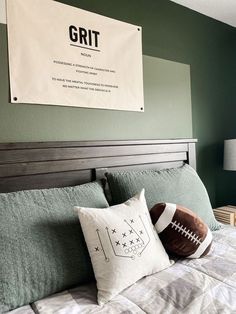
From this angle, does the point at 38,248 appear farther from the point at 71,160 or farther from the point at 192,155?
the point at 192,155

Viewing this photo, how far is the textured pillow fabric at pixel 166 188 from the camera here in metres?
1.51

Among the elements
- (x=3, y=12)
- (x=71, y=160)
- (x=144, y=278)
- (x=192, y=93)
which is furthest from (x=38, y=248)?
(x=192, y=93)

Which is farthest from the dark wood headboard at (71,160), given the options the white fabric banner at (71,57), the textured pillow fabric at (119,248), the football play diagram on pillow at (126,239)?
the football play diagram on pillow at (126,239)

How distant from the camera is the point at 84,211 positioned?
1.16 meters

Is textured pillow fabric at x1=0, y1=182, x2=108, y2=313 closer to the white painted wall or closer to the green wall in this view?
the green wall

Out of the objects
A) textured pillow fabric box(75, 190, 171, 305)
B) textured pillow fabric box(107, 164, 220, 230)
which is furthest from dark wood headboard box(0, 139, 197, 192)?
textured pillow fabric box(75, 190, 171, 305)

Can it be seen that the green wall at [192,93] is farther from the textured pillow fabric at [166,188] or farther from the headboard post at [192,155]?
the textured pillow fabric at [166,188]

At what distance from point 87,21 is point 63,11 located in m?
0.16

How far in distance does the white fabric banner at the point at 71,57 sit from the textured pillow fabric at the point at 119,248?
0.77 metres

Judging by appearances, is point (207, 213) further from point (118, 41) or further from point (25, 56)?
point (25, 56)

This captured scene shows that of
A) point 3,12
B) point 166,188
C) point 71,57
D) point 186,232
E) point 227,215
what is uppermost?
point 3,12

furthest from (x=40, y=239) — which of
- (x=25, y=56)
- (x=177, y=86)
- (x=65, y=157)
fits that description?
(x=177, y=86)

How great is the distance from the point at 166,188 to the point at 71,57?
969 millimetres

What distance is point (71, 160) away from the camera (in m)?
1.57
